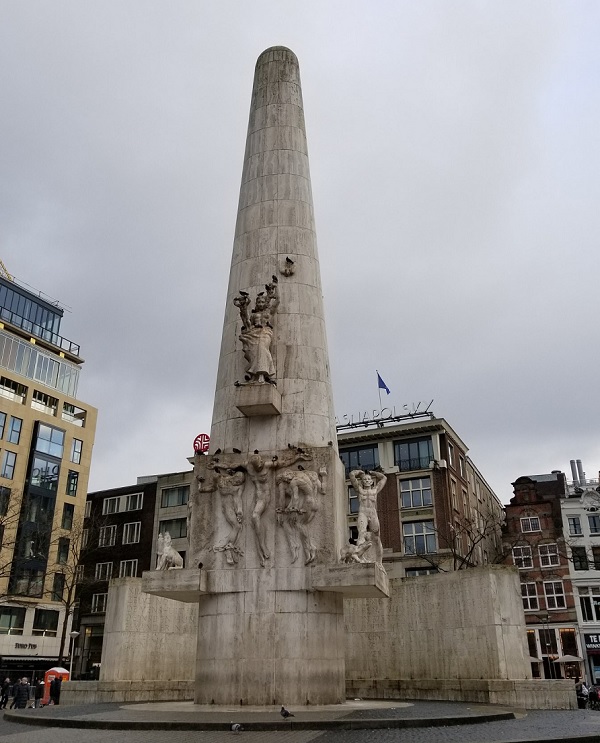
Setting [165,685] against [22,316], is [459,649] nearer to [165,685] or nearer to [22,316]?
[165,685]

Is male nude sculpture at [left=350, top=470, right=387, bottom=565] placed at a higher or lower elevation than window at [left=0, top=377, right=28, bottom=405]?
lower

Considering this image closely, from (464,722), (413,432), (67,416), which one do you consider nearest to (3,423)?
(67,416)

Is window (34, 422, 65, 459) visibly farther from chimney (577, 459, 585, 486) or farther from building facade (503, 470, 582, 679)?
chimney (577, 459, 585, 486)

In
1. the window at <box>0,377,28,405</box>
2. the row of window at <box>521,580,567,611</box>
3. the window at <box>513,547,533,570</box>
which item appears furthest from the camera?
the window at <box>513,547,533,570</box>

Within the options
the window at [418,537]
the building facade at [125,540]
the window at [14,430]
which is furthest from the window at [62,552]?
the window at [418,537]

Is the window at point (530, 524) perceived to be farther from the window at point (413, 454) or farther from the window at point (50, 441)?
the window at point (50, 441)

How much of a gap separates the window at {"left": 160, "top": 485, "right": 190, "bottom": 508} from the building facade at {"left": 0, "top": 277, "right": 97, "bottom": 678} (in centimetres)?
766

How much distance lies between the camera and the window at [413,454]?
56469mm

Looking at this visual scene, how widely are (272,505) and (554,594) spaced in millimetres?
50050

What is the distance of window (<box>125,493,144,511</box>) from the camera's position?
64.2 metres

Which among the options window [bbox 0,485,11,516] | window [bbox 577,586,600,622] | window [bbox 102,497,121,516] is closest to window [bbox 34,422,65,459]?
window [bbox 102,497,121,516]

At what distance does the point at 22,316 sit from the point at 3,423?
15426 millimetres

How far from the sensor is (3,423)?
60062 mm

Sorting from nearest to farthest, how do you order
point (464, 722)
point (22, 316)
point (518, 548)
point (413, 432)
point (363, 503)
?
point (464, 722)
point (363, 503)
point (413, 432)
point (518, 548)
point (22, 316)
